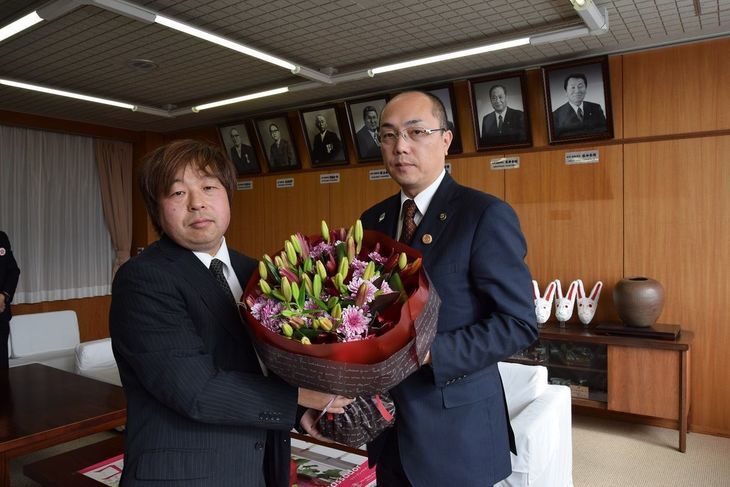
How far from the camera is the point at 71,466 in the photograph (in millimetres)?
2480

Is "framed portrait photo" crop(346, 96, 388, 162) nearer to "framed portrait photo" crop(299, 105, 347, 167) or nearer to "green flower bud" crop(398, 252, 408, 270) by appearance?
"framed portrait photo" crop(299, 105, 347, 167)

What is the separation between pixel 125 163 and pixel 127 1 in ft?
14.5

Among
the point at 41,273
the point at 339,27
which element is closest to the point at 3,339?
the point at 41,273

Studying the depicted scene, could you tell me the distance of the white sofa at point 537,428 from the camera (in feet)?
7.45

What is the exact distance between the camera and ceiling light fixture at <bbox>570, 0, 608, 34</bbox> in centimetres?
310

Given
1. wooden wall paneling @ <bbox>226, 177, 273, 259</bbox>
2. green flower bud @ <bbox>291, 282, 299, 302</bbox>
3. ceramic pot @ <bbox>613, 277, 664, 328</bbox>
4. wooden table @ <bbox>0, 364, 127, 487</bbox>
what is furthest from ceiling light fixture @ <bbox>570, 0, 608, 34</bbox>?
wooden wall paneling @ <bbox>226, 177, 273, 259</bbox>

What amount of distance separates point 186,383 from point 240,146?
5.79m

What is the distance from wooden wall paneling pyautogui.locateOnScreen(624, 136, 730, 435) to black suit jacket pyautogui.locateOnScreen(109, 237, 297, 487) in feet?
12.8

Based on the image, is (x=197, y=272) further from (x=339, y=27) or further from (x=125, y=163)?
(x=125, y=163)

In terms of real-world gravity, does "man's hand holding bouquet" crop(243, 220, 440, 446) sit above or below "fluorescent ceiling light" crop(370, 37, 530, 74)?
below

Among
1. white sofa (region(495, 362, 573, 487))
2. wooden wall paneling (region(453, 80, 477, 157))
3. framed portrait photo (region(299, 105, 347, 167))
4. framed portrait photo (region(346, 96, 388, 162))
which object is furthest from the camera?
framed portrait photo (region(299, 105, 347, 167))

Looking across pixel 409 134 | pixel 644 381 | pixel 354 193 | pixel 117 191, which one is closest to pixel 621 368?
pixel 644 381

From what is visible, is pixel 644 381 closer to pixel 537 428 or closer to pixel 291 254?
pixel 537 428

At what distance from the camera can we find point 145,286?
3.88 ft
